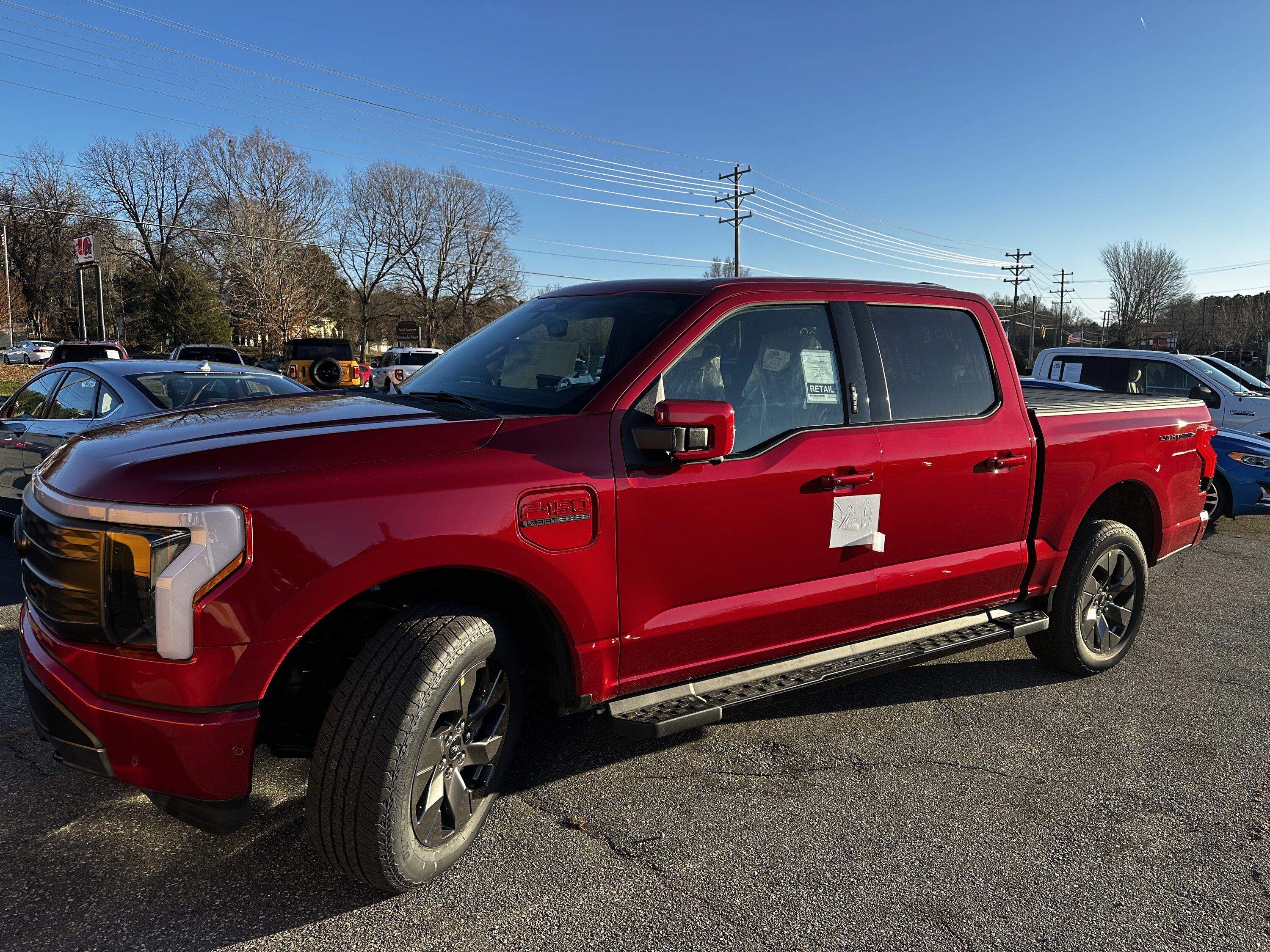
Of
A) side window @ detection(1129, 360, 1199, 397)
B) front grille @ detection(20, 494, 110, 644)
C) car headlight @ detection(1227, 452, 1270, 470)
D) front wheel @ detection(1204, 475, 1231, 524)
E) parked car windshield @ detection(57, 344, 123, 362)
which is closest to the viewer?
front grille @ detection(20, 494, 110, 644)

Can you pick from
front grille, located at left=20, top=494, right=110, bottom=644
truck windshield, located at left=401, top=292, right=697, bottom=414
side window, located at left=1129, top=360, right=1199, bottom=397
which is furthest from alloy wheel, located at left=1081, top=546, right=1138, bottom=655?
side window, located at left=1129, top=360, right=1199, bottom=397

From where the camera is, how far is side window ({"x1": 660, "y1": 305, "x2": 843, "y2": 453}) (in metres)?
3.11

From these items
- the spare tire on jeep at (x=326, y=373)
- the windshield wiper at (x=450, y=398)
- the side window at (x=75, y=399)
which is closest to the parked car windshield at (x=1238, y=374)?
the spare tire on jeep at (x=326, y=373)

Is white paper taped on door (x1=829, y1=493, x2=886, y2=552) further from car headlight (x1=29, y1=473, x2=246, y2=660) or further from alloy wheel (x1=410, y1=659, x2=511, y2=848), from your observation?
car headlight (x1=29, y1=473, x2=246, y2=660)

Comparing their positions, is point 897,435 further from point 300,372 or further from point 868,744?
point 300,372

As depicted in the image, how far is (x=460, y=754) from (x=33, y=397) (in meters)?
6.15

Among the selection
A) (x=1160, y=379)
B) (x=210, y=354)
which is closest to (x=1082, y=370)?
(x=1160, y=379)

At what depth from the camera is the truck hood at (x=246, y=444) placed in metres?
2.22

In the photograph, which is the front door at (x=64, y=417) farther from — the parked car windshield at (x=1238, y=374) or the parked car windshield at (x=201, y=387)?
the parked car windshield at (x=1238, y=374)

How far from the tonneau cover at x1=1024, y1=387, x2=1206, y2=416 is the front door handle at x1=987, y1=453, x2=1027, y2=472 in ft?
1.02

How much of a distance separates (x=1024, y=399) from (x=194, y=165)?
59.6m

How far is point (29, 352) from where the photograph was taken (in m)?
50.7

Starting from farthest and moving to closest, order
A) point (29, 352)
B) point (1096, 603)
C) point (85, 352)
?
point (29, 352)
point (85, 352)
point (1096, 603)

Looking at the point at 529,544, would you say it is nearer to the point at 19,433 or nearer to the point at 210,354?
the point at 19,433
